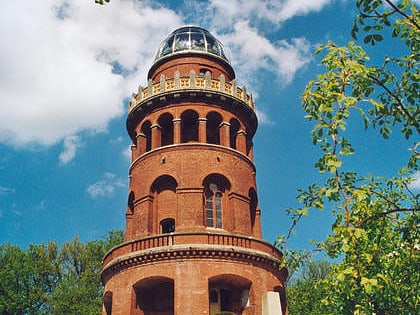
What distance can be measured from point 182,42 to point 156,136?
21.7 ft

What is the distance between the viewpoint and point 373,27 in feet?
23.4

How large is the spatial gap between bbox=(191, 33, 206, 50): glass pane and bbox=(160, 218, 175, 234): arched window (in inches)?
410

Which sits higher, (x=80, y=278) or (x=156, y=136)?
(x=156, y=136)

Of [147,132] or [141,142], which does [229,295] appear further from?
[147,132]

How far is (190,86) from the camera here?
2466cm

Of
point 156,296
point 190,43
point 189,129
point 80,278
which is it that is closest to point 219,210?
point 156,296

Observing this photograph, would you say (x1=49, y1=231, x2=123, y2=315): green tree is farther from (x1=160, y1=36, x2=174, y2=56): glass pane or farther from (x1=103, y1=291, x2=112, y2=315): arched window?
(x1=160, y1=36, x2=174, y2=56): glass pane

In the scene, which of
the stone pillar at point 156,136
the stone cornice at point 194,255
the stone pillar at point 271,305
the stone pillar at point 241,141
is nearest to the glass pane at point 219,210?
the stone cornice at point 194,255

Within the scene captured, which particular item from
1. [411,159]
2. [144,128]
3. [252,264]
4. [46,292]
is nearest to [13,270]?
[46,292]

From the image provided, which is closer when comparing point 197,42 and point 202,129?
point 202,129

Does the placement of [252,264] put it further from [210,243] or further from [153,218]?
[153,218]

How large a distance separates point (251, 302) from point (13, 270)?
74.1ft

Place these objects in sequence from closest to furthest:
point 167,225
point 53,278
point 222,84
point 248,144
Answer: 1. point 167,225
2. point 222,84
3. point 248,144
4. point 53,278

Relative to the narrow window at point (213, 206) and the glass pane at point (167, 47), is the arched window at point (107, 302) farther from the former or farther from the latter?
the glass pane at point (167, 47)
